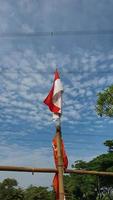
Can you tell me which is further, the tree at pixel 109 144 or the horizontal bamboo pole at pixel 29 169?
the tree at pixel 109 144

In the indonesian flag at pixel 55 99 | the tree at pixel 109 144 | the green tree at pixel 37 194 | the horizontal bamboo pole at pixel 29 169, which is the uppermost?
the tree at pixel 109 144

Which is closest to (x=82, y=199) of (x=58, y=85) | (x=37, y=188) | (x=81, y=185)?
(x=81, y=185)

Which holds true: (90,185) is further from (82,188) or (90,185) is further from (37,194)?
(37,194)

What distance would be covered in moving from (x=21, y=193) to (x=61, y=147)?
5692cm

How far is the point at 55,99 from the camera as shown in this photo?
18.2 ft

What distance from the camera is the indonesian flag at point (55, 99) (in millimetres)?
5484

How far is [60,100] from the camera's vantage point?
18.2 ft

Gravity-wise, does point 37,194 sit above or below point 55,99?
above

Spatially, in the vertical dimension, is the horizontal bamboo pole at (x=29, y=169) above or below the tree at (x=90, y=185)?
below

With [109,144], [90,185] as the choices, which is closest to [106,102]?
[109,144]

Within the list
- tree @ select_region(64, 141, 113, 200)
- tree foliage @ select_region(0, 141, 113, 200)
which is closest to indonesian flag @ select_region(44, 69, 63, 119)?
tree foliage @ select_region(0, 141, 113, 200)

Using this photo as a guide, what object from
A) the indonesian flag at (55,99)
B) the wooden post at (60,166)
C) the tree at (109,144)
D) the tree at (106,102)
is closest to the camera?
the wooden post at (60,166)

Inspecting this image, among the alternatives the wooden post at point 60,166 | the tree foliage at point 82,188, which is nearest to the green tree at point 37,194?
the tree foliage at point 82,188

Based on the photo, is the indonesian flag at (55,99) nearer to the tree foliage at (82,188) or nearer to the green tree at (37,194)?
the tree foliage at (82,188)
